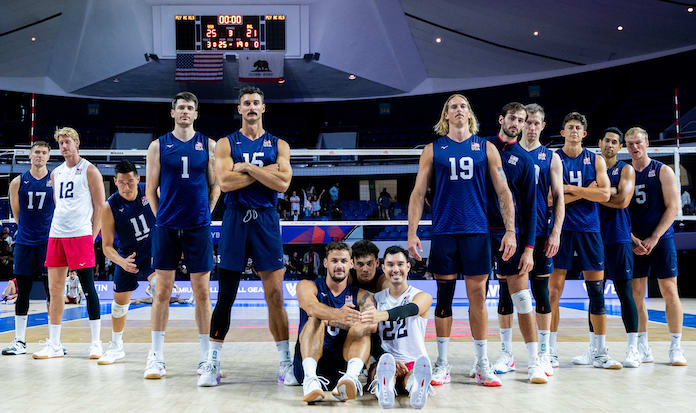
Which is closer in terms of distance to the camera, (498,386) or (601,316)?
(498,386)

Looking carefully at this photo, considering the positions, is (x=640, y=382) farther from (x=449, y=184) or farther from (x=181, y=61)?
(x=181, y=61)

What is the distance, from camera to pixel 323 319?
417 cm

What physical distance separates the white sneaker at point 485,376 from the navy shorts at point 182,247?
234cm

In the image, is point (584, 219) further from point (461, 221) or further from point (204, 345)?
point (204, 345)

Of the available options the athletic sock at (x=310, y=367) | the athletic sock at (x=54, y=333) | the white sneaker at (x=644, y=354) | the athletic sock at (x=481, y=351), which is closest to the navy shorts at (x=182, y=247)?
the athletic sock at (x=310, y=367)

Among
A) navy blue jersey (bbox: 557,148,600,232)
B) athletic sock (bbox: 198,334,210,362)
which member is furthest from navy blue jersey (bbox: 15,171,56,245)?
navy blue jersey (bbox: 557,148,600,232)

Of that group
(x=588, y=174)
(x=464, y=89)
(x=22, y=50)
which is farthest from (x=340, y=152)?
(x=22, y=50)

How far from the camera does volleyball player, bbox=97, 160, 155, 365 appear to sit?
5.81 m

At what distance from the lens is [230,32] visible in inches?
760

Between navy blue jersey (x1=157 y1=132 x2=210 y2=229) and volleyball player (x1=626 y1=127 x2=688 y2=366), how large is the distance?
13.8 feet

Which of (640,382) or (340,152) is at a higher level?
(340,152)

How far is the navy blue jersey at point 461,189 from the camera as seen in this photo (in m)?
4.55

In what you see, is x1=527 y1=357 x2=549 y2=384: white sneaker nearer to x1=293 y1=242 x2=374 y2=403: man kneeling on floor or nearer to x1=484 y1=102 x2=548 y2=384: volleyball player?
x1=484 y1=102 x2=548 y2=384: volleyball player

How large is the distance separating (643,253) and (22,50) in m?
22.5
